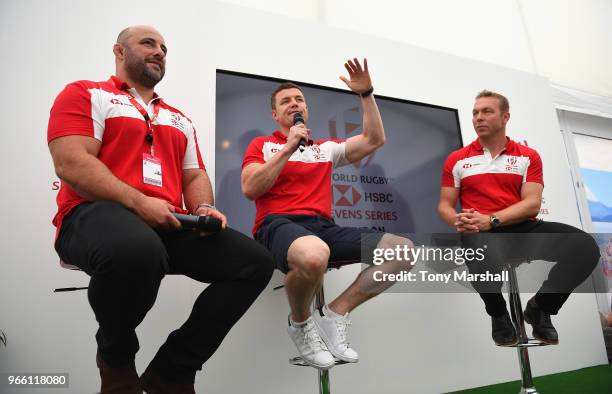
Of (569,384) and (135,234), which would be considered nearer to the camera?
(135,234)

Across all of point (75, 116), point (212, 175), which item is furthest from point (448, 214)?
point (75, 116)

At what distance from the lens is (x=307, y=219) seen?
1.84 metres

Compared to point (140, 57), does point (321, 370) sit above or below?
below

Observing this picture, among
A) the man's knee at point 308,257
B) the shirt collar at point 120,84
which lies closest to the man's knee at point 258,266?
the man's knee at point 308,257

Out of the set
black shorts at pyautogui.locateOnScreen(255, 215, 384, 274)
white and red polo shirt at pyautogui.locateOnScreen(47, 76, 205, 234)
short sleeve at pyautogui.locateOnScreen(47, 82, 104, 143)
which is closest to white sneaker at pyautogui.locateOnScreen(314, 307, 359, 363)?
black shorts at pyautogui.locateOnScreen(255, 215, 384, 274)

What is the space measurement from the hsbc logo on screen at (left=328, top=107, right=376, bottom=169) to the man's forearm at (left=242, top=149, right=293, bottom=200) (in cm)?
87

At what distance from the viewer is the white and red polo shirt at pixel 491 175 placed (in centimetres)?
232

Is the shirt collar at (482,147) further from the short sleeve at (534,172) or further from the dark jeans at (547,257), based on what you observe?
the dark jeans at (547,257)

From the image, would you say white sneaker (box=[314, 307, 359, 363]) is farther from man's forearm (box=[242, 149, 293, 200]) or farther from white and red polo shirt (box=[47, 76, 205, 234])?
white and red polo shirt (box=[47, 76, 205, 234])

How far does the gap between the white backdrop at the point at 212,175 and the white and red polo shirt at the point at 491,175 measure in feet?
2.25

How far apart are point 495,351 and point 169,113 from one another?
2538mm

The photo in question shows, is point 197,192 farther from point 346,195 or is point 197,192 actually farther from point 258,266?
point 346,195

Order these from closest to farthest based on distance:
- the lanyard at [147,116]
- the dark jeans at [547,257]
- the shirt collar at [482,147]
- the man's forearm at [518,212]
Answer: the lanyard at [147,116] → the dark jeans at [547,257] → the man's forearm at [518,212] → the shirt collar at [482,147]

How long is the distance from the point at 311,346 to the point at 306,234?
1.36 ft
